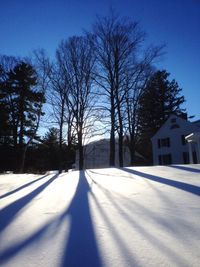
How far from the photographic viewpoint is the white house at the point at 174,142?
77.7 ft

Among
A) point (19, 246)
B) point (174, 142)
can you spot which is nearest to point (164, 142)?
point (174, 142)

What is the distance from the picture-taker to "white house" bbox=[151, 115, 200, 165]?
23.7 metres

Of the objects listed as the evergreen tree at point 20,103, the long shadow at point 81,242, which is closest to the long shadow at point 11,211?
the long shadow at point 81,242

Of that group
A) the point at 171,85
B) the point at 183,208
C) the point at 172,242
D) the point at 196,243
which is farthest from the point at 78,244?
the point at 171,85

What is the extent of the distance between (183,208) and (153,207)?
380mm

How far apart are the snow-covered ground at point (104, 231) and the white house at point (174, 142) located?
2100 cm

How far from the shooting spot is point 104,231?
2350 millimetres

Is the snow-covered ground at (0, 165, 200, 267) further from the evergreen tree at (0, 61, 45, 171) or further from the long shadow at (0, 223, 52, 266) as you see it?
the evergreen tree at (0, 61, 45, 171)

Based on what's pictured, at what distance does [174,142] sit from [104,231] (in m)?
23.8

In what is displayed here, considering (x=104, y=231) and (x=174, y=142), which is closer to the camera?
(x=104, y=231)

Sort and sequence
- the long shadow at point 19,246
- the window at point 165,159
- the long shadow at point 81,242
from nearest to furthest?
1. the long shadow at point 81,242
2. the long shadow at point 19,246
3. the window at point 165,159

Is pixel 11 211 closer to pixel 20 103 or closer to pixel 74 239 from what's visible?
pixel 74 239

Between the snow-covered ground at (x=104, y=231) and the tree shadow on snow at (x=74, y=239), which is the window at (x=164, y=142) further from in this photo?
the tree shadow on snow at (x=74, y=239)

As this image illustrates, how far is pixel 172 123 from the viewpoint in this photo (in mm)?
25453
